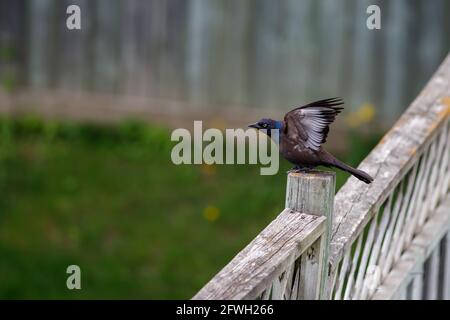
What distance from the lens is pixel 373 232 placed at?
379 centimetres

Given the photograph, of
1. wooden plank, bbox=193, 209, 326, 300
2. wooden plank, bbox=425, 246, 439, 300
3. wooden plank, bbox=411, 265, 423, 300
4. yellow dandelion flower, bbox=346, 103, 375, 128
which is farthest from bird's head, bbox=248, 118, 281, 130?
yellow dandelion flower, bbox=346, 103, 375, 128

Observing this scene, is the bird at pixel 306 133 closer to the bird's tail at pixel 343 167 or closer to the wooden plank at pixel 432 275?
the bird's tail at pixel 343 167

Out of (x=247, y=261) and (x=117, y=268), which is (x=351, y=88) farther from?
(x=247, y=261)

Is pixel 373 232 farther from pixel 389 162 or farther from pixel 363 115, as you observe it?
pixel 363 115

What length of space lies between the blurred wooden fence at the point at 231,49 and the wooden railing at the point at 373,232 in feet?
9.70

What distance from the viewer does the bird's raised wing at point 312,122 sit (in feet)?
10.2

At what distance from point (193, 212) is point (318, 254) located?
412 centimetres

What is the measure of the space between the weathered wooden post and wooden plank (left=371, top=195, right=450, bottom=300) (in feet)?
2.96

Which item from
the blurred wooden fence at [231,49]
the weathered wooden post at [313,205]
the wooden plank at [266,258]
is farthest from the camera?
the blurred wooden fence at [231,49]

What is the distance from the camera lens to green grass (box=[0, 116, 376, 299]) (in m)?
6.48

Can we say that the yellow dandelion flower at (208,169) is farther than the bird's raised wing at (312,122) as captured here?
Yes

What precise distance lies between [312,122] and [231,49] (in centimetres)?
482

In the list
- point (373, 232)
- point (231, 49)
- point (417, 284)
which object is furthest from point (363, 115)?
point (373, 232)

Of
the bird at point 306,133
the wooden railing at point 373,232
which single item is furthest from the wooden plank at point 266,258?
the bird at point 306,133
